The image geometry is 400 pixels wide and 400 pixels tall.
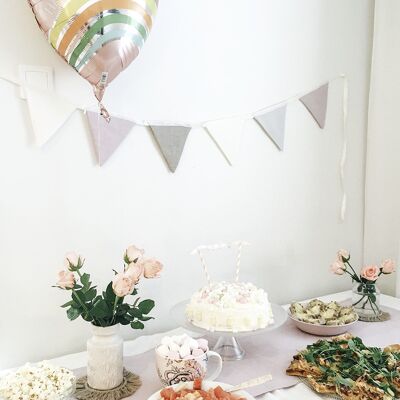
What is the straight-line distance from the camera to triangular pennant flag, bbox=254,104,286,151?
170 centimetres

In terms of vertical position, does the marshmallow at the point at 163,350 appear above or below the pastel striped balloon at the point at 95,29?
below

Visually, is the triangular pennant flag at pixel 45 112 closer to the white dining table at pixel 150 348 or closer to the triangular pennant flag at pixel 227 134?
the triangular pennant flag at pixel 227 134

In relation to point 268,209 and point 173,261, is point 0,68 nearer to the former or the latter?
point 173,261

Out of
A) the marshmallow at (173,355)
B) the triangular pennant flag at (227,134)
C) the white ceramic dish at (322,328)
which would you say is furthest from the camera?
the triangular pennant flag at (227,134)

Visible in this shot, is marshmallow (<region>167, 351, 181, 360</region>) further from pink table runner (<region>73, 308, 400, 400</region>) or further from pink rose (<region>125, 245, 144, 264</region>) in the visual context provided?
pink rose (<region>125, 245, 144, 264</region>)

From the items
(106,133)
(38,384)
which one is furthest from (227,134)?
(38,384)

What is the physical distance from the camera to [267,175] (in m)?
1.76

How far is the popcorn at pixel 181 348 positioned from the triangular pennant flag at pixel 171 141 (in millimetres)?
568

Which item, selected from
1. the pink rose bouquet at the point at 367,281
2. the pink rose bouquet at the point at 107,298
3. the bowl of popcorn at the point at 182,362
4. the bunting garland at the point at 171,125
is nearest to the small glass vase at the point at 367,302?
the pink rose bouquet at the point at 367,281

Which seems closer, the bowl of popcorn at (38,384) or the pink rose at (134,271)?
the bowl of popcorn at (38,384)

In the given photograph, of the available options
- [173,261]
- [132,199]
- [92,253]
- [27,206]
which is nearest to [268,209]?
[173,261]

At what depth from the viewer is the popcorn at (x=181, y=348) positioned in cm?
111

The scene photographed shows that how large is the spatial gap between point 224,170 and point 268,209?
25 cm

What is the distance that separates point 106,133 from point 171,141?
0.21 metres
